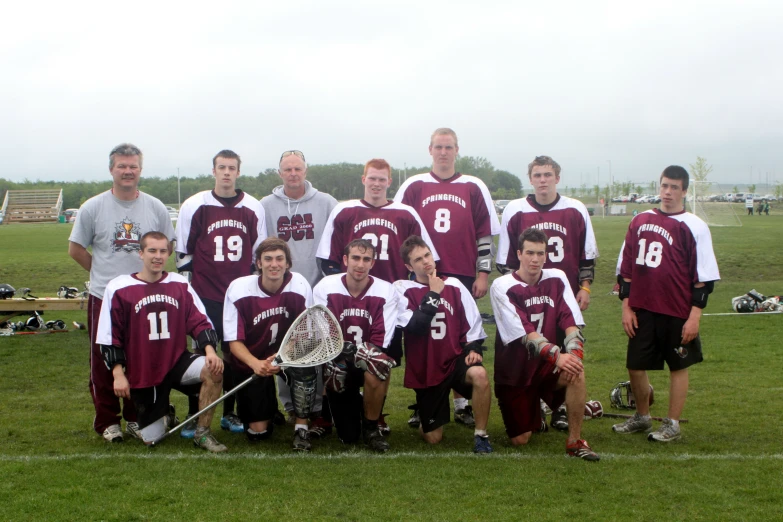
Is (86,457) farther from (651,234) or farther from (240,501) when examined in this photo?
(651,234)

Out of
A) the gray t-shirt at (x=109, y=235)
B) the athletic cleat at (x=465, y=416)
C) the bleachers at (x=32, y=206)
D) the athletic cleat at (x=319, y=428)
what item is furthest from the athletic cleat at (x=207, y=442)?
the bleachers at (x=32, y=206)

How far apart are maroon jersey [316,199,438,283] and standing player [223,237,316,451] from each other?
59cm

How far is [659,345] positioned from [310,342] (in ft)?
8.69

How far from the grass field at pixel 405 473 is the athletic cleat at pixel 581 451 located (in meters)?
0.09

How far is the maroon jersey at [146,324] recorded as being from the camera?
17.4ft

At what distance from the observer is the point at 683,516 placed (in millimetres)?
3902

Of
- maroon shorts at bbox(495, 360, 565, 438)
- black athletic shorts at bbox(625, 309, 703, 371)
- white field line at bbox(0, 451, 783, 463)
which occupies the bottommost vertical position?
white field line at bbox(0, 451, 783, 463)

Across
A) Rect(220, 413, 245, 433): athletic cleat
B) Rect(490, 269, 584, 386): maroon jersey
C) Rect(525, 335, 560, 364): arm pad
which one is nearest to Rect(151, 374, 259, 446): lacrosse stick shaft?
Rect(220, 413, 245, 433): athletic cleat

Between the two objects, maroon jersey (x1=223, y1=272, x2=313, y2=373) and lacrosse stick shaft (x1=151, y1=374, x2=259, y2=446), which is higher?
maroon jersey (x1=223, y1=272, x2=313, y2=373)

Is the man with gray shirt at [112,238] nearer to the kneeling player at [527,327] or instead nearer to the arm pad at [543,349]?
the kneeling player at [527,327]

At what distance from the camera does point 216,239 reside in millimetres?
6000

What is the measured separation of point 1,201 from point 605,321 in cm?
6984

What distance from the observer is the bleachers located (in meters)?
55.8

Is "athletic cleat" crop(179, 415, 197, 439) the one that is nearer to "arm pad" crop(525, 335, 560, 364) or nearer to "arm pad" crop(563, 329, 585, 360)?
"arm pad" crop(525, 335, 560, 364)
